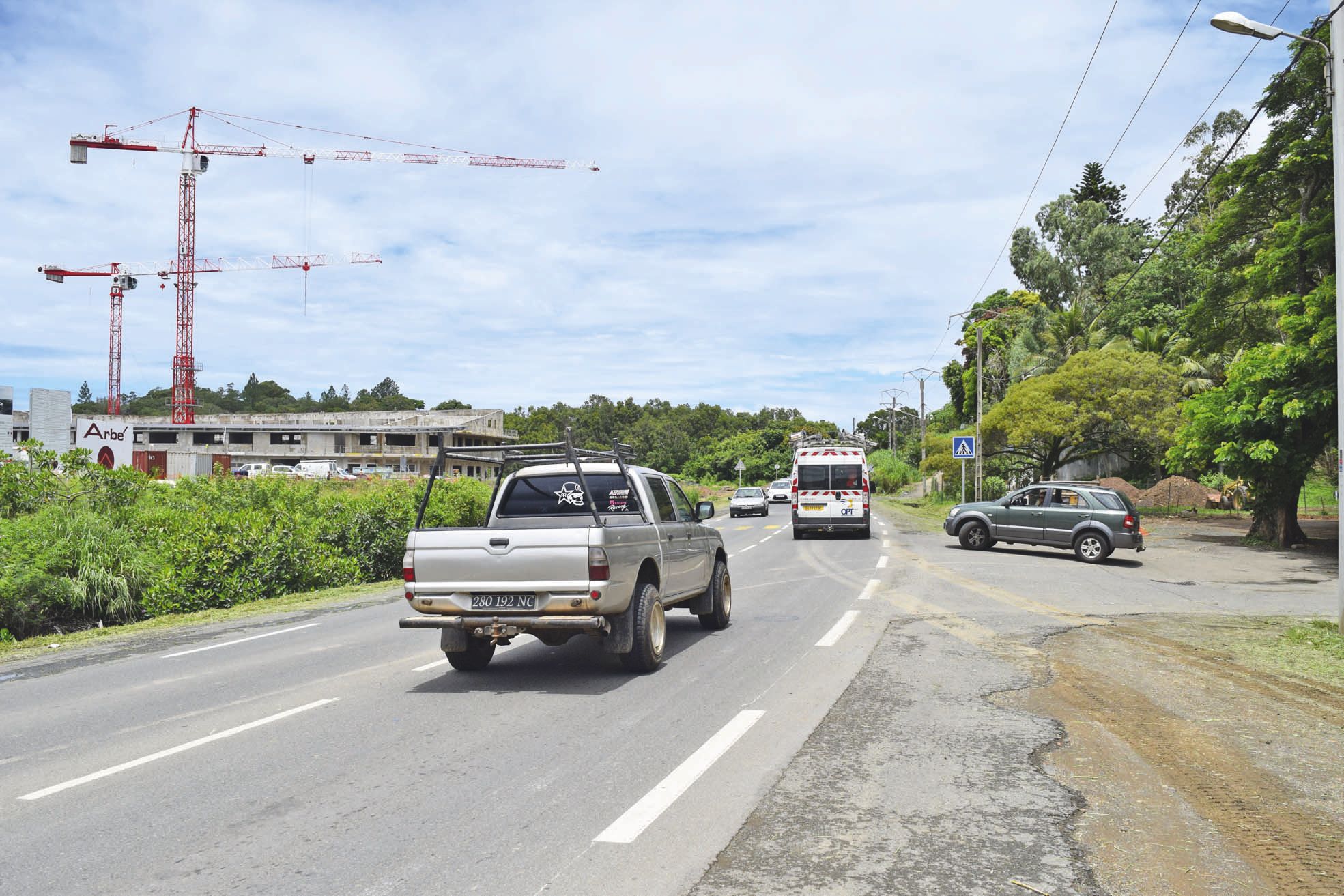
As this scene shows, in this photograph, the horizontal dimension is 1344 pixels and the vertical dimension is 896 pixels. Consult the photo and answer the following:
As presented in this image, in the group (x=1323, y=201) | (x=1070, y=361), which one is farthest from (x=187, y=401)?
(x=1323, y=201)

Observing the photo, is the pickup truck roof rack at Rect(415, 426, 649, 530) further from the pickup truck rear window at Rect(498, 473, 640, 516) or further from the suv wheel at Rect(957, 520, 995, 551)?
the suv wheel at Rect(957, 520, 995, 551)

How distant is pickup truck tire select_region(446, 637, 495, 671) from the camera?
916cm

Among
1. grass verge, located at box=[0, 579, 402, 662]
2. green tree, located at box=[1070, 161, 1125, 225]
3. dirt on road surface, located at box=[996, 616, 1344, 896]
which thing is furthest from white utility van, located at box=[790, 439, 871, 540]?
green tree, located at box=[1070, 161, 1125, 225]

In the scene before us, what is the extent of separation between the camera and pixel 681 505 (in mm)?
11188

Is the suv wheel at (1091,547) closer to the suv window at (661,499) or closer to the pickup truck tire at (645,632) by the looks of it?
the suv window at (661,499)

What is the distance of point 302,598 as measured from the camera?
16844 mm

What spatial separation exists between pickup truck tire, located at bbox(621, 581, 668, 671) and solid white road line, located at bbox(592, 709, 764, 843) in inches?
65.9

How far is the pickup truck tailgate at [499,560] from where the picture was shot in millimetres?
8117

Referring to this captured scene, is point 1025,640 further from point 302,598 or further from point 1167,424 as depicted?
point 1167,424

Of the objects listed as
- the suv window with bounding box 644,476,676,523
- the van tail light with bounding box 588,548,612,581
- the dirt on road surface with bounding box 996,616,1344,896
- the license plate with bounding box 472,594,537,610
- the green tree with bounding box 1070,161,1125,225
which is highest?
the green tree with bounding box 1070,161,1125,225

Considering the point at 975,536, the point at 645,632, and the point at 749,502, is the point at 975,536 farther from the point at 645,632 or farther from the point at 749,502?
the point at 749,502

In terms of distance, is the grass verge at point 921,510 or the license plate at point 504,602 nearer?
the license plate at point 504,602

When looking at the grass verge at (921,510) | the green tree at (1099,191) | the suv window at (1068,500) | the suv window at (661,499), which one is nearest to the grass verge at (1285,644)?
the suv window at (661,499)

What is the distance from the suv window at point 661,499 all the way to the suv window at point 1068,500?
14582 millimetres
